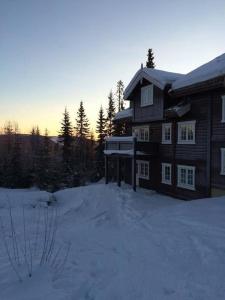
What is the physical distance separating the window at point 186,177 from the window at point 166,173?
111cm

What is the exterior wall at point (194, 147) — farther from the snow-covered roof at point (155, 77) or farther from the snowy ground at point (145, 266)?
the snowy ground at point (145, 266)

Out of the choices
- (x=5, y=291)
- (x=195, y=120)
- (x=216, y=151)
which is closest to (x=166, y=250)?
(x=5, y=291)

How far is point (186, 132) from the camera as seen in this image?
19031 mm

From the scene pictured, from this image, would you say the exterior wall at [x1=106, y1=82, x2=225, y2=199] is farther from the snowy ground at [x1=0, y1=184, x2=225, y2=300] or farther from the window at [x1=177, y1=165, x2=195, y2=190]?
the snowy ground at [x1=0, y1=184, x2=225, y2=300]

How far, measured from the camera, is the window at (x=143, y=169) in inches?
926

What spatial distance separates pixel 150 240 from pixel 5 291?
181 inches

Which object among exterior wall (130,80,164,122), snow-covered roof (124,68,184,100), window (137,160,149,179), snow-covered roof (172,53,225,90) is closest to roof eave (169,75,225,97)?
snow-covered roof (172,53,225,90)

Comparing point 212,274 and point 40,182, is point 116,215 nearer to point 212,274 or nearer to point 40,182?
point 212,274

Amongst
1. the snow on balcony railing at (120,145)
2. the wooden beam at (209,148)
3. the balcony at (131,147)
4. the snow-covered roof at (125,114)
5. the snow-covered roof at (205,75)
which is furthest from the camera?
the snow-covered roof at (125,114)

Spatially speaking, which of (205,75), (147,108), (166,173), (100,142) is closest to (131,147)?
(166,173)

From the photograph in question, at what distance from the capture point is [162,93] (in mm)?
20016

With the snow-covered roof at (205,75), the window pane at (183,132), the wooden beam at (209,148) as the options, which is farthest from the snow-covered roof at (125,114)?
the wooden beam at (209,148)

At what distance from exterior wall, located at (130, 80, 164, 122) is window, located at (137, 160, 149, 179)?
3.42 m

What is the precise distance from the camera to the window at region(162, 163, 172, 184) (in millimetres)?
20969
